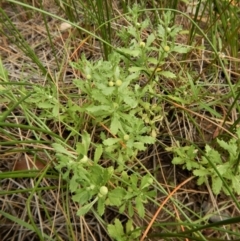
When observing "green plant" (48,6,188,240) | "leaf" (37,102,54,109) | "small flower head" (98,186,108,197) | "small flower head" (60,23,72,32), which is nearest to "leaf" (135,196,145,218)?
"green plant" (48,6,188,240)

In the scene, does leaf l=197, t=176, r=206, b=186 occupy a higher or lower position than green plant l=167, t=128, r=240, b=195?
lower

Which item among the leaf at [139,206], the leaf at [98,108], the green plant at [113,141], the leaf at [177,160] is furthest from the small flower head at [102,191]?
the leaf at [177,160]

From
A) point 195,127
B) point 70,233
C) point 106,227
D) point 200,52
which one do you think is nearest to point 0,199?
point 70,233

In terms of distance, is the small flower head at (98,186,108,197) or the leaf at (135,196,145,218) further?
the leaf at (135,196,145,218)

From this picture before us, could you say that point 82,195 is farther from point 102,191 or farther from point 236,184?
point 236,184

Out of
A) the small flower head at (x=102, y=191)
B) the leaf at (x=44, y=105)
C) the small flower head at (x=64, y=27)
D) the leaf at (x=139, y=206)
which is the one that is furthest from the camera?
the small flower head at (x=64, y=27)

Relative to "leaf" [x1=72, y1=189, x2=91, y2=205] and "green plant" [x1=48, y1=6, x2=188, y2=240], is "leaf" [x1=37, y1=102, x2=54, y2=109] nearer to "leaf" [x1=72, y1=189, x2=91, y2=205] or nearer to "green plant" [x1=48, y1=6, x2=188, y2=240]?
"green plant" [x1=48, y1=6, x2=188, y2=240]

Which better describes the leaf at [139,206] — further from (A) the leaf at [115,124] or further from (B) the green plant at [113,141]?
(A) the leaf at [115,124]

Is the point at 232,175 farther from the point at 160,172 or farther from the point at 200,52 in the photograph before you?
→ the point at 200,52
